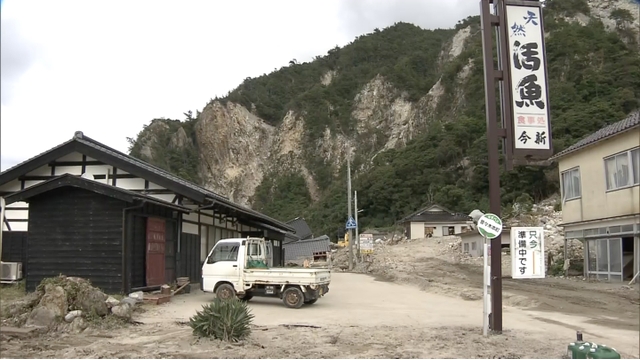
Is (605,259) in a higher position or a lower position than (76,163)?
lower

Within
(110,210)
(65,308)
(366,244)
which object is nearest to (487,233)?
(65,308)

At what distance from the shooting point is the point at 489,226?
358 inches

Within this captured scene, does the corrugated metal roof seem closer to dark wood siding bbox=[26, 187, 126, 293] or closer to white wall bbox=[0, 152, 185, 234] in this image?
white wall bbox=[0, 152, 185, 234]

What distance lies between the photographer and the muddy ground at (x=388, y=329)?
7930mm

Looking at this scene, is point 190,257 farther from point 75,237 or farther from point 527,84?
point 527,84

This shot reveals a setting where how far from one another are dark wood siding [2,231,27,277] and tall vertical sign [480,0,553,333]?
14.2m

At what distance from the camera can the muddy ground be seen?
7.93m

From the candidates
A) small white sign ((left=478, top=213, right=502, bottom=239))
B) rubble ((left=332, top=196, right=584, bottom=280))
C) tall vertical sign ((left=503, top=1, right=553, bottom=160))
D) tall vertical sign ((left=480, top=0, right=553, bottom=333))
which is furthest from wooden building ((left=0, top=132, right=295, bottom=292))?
rubble ((left=332, top=196, right=584, bottom=280))

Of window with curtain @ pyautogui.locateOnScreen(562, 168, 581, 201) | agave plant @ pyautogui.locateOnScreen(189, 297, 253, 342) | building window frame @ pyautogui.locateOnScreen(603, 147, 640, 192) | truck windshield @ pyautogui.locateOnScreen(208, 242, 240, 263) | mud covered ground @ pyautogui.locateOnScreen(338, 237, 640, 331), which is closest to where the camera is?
agave plant @ pyautogui.locateOnScreen(189, 297, 253, 342)

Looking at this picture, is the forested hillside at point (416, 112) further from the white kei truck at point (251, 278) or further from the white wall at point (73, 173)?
the white wall at point (73, 173)

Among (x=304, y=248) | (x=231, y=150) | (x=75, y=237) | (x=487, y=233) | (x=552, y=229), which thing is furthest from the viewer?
(x=231, y=150)

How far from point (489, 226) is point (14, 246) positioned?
47.7 ft

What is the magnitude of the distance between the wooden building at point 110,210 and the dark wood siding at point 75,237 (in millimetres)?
27

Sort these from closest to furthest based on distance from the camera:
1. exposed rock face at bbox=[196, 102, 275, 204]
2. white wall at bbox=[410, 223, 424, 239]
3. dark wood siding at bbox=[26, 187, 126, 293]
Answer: dark wood siding at bbox=[26, 187, 126, 293] < white wall at bbox=[410, 223, 424, 239] < exposed rock face at bbox=[196, 102, 275, 204]
